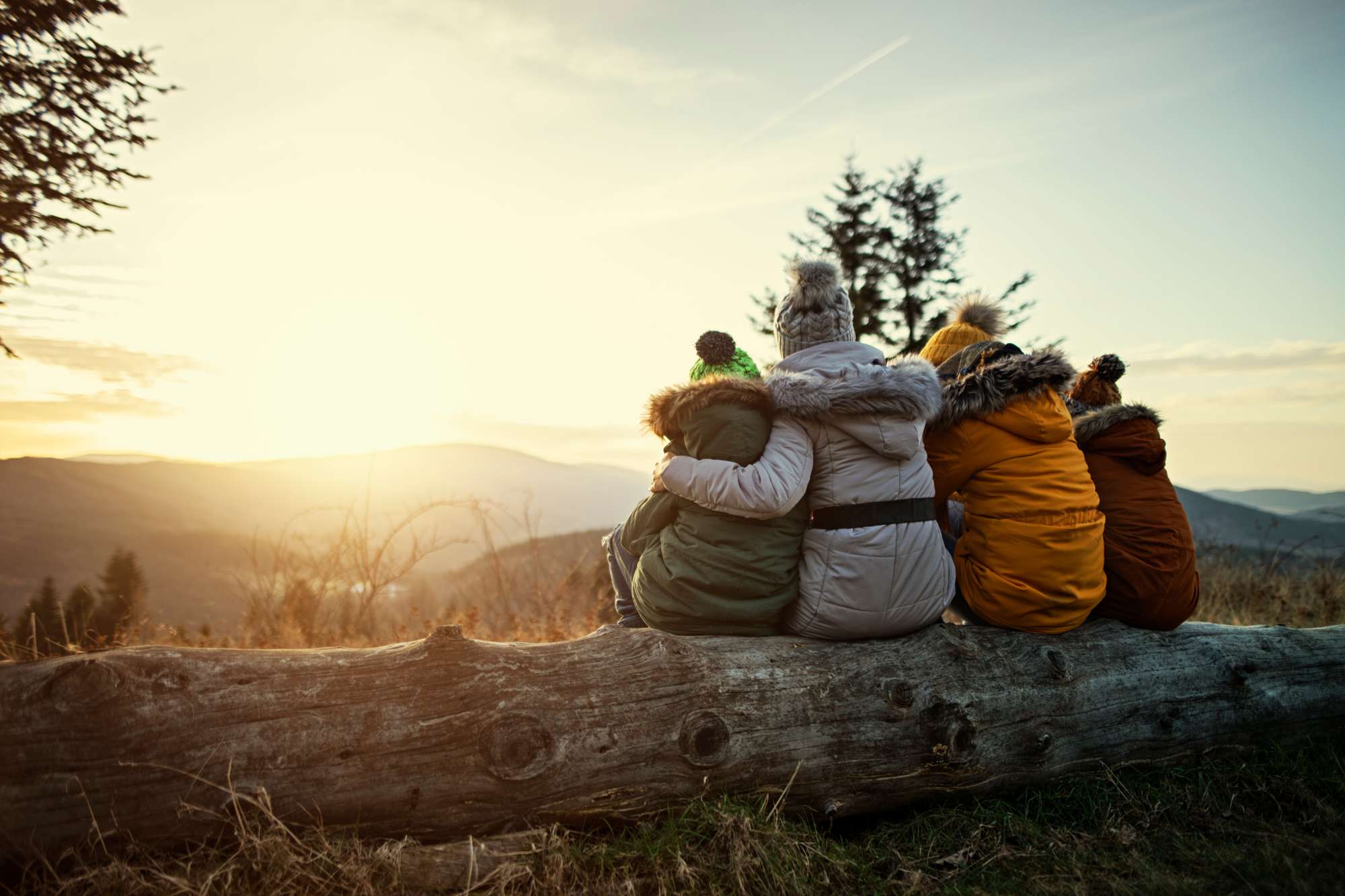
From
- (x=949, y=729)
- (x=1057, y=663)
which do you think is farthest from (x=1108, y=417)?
(x=949, y=729)

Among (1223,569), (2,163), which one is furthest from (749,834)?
(1223,569)

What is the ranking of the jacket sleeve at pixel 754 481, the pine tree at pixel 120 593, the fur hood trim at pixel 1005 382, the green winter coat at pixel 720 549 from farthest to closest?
the pine tree at pixel 120 593
the fur hood trim at pixel 1005 382
the green winter coat at pixel 720 549
the jacket sleeve at pixel 754 481

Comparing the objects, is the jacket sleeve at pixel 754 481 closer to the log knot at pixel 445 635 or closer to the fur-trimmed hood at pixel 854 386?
the fur-trimmed hood at pixel 854 386

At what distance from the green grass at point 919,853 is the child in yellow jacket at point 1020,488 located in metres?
0.82

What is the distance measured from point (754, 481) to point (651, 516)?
58cm

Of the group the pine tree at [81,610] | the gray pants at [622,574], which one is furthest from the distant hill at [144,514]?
the gray pants at [622,574]

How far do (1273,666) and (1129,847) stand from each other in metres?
1.65

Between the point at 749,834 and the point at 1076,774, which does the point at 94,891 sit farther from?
the point at 1076,774

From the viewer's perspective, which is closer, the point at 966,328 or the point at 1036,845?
the point at 1036,845

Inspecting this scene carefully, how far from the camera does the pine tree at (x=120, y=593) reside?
5.67 metres

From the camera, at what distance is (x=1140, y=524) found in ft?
11.6

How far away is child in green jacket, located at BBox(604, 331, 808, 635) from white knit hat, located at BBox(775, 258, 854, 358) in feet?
1.16

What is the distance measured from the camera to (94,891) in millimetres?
2168

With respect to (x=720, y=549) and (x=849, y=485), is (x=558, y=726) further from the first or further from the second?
(x=849, y=485)
